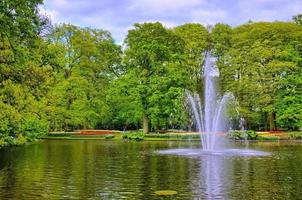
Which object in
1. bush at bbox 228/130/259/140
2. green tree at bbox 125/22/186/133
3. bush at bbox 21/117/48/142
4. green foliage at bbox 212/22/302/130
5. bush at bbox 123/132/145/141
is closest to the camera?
bush at bbox 21/117/48/142

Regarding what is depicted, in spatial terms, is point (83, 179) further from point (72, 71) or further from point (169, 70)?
point (72, 71)

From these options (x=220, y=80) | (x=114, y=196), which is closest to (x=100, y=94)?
(x=220, y=80)

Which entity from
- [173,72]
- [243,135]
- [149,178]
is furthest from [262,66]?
[149,178]

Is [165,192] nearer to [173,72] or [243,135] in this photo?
[243,135]

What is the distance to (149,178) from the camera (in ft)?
51.3

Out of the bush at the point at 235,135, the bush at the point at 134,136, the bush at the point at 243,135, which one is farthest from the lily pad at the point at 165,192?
the bush at the point at 235,135

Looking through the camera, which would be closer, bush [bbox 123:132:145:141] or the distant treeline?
bush [bbox 123:132:145:141]

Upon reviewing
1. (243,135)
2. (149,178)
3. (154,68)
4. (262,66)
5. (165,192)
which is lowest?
(165,192)

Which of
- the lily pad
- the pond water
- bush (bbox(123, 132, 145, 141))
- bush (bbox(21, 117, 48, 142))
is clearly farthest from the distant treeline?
the lily pad

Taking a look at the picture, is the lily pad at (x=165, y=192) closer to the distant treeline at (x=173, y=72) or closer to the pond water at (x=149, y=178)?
the pond water at (x=149, y=178)

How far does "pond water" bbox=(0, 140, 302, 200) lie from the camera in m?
12.5

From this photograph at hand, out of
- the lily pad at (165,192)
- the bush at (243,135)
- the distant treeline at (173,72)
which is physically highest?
the distant treeline at (173,72)

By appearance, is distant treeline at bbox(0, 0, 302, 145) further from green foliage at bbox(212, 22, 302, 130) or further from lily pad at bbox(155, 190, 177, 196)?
lily pad at bbox(155, 190, 177, 196)

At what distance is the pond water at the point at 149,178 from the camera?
12500 millimetres
